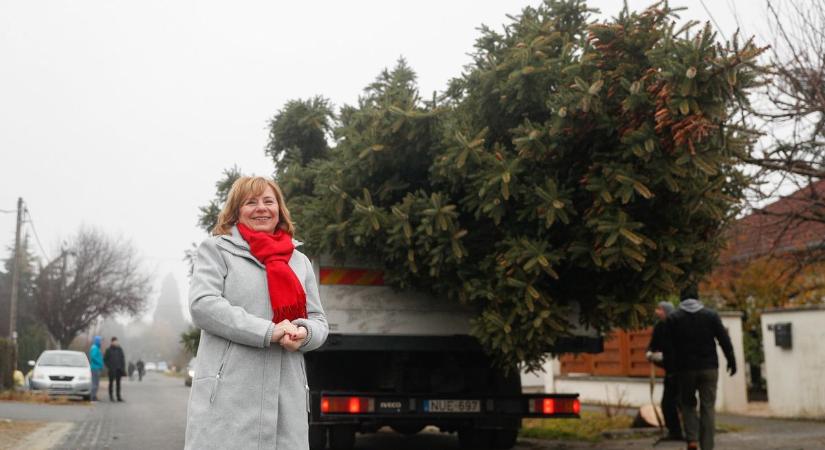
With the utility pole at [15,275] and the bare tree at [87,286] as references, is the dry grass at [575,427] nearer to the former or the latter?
the utility pole at [15,275]

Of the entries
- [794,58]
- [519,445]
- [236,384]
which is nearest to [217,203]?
[519,445]

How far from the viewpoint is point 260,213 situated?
3746 mm

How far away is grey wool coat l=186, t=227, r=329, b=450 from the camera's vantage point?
343 cm

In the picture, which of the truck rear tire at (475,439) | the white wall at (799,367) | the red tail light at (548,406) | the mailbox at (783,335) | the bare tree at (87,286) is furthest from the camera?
the bare tree at (87,286)

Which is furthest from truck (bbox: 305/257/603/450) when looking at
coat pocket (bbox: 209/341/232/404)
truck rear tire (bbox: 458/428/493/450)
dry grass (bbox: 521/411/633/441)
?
coat pocket (bbox: 209/341/232/404)

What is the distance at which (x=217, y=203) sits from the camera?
10.2 meters

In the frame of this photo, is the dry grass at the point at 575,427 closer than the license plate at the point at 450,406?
No

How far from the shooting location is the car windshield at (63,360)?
2439 centimetres

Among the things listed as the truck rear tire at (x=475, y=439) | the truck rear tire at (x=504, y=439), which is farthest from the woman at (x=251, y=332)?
the truck rear tire at (x=475, y=439)

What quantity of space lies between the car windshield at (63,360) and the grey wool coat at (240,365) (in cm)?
2254

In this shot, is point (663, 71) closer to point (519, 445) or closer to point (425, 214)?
point (425, 214)

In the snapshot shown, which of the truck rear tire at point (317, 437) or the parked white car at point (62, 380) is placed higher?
the parked white car at point (62, 380)

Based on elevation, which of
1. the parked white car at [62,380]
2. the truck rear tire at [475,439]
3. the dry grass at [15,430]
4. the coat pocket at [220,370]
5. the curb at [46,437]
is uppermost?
the coat pocket at [220,370]

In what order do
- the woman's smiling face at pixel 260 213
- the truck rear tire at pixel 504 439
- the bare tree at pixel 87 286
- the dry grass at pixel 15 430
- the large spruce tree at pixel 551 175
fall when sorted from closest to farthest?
the woman's smiling face at pixel 260 213 → the large spruce tree at pixel 551 175 → the truck rear tire at pixel 504 439 → the dry grass at pixel 15 430 → the bare tree at pixel 87 286
